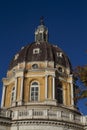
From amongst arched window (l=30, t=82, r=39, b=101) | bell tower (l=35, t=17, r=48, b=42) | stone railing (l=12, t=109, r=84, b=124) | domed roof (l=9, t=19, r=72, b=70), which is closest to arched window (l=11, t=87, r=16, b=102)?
arched window (l=30, t=82, r=39, b=101)

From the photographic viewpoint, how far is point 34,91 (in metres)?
38.0

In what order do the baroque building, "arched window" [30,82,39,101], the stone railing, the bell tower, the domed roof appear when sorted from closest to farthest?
the baroque building, the stone railing, "arched window" [30,82,39,101], the domed roof, the bell tower

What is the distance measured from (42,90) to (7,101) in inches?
219

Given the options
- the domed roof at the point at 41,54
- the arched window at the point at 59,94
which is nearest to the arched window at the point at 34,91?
the arched window at the point at 59,94

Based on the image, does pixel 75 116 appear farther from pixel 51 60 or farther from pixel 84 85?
pixel 84 85

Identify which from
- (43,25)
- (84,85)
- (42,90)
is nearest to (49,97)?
(42,90)

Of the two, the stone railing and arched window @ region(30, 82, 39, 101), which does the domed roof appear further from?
the stone railing

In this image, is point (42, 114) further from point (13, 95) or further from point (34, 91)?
point (13, 95)

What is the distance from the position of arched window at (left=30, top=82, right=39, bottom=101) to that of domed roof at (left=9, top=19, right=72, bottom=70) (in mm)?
3970

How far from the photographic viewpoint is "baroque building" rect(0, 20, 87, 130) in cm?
3212

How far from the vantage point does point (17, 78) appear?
38.8 m

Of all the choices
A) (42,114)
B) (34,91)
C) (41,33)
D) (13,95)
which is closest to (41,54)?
(34,91)

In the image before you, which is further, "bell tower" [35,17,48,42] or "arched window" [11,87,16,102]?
"bell tower" [35,17,48,42]

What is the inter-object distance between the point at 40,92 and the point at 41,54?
21.0ft
